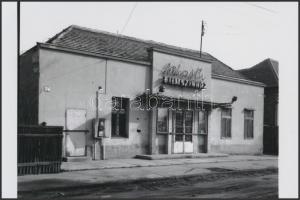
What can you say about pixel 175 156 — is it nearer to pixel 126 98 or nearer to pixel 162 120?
pixel 162 120

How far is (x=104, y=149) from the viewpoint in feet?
45.7

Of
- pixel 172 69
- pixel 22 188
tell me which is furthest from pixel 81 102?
pixel 22 188

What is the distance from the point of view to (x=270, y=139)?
21.7 meters

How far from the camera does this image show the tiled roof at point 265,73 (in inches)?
972

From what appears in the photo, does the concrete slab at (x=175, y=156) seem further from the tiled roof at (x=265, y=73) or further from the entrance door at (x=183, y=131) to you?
the tiled roof at (x=265, y=73)

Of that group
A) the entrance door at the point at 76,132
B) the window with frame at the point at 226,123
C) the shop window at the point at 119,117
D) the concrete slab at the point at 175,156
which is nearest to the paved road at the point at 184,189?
the concrete slab at the point at 175,156

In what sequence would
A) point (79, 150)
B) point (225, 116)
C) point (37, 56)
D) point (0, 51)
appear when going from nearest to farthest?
point (0, 51), point (37, 56), point (79, 150), point (225, 116)

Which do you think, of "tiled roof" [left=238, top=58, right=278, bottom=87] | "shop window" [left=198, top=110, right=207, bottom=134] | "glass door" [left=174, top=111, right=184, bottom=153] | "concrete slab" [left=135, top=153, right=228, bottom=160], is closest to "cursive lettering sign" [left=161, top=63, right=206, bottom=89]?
"shop window" [left=198, top=110, right=207, bottom=134]

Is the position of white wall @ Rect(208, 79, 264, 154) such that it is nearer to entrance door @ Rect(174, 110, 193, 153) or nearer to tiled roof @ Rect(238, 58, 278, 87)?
entrance door @ Rect(174, 110, 193, 153)

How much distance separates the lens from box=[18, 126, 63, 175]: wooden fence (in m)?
9.30

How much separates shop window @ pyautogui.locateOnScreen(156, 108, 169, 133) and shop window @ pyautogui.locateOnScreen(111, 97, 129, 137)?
1585 millimetres

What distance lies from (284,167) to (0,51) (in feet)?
16.7

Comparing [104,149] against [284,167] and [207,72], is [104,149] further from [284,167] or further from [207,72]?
[284,167]

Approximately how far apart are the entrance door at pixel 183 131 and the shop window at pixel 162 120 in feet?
1.71
